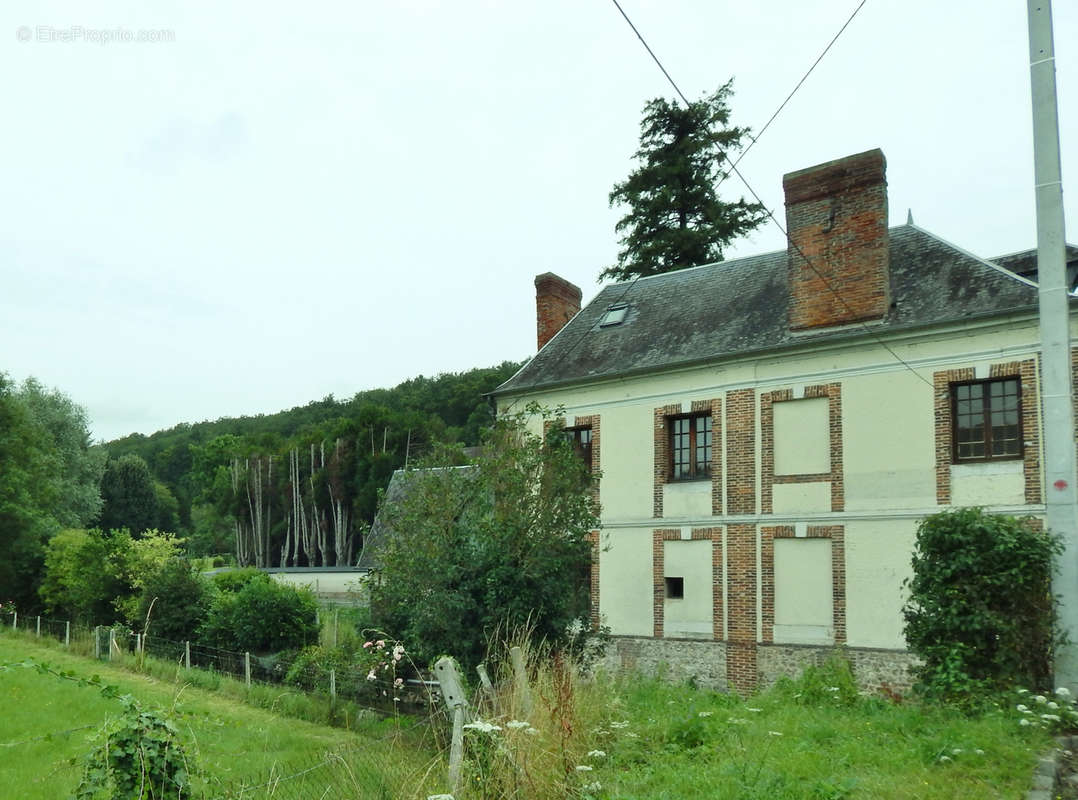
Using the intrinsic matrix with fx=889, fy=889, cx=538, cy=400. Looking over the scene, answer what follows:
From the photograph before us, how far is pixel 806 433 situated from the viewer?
18359 mm

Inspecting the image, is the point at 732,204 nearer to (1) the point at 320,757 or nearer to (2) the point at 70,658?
(2) the point at 70,658

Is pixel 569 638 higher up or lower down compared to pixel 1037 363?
lower down

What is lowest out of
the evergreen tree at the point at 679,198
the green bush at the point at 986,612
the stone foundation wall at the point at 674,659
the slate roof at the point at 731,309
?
the stone foundation wall at the point at 674,659

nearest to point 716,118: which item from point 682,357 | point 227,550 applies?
point 682,357

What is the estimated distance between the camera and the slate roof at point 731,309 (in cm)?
1694

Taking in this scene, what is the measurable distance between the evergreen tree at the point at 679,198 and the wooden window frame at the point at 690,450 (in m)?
15.3

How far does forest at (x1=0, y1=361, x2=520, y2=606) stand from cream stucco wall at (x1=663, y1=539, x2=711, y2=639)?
2622 centimetres

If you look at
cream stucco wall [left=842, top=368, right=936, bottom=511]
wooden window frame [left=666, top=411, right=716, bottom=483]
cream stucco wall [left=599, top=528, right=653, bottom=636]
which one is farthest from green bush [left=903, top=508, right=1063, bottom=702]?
cream stucco wall [left=599, top=528, right=653, bottom=636]

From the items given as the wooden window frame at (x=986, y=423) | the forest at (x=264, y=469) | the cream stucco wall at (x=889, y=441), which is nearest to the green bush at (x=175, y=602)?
the forest at (x=264, y=469)

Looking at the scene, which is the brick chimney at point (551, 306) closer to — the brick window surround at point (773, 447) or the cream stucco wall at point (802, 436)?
the brick window surround at point (773, 447)

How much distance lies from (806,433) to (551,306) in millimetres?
9823

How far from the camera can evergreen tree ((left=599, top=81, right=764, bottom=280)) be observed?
34.8m

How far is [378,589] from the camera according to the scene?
14008mm

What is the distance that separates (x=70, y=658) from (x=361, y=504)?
40.0m
